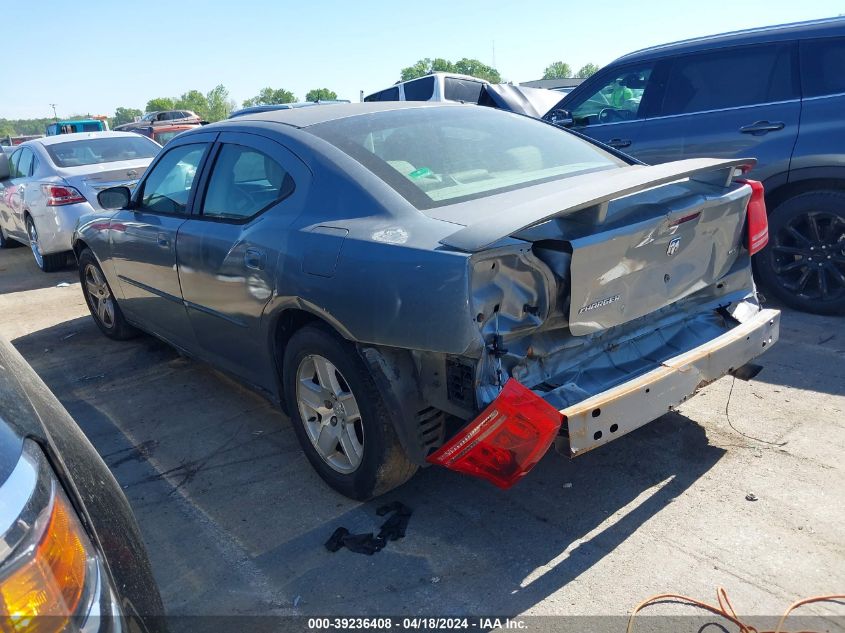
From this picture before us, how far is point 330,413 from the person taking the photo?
314 cm

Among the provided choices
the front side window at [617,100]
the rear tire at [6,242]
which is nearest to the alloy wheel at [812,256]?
the front side window at [617,100]

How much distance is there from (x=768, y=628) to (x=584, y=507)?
856 mm

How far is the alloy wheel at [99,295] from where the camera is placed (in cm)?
551

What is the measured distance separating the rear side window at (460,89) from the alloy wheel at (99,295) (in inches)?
260

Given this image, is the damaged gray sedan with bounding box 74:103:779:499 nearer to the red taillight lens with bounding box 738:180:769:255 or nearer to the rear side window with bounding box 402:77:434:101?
the red taillight lens with bounding box 738:180:769:255

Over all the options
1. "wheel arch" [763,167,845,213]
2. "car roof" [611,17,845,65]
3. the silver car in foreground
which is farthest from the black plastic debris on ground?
the silver car in foreground

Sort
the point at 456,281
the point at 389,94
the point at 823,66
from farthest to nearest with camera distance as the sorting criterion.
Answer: the point at 389,94 < the point at 823,66 < the point at 456,281

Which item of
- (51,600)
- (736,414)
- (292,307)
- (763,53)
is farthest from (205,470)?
(763,53)

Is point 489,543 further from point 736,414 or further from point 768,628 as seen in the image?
point 736,414

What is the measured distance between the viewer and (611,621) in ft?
7.68

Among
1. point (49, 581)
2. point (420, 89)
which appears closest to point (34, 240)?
point (420, 89)

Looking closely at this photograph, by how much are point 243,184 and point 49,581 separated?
269 centimetres

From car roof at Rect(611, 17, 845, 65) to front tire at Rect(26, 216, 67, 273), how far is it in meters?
7.04

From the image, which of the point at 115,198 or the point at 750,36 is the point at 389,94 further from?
the point at 115,198
